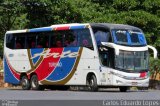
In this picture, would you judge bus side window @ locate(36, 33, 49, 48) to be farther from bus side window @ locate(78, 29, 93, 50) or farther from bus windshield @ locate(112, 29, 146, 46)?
bus windshield @ locate(112, 29, 146, 46)

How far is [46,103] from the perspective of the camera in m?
9.76

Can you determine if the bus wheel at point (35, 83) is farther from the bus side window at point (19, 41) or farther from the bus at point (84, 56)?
the bus side window at point (19, 41)

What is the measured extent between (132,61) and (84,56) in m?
2.37

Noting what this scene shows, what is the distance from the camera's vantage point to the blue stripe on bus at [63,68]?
29.0m

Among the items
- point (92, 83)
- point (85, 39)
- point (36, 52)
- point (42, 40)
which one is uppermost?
point (85, 39)

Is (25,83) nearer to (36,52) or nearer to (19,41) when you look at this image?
(36,52)

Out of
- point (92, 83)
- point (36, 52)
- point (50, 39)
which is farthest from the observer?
point (36, 52)

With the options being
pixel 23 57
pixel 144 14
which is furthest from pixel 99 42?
pixel 144 14

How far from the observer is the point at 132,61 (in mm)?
27734

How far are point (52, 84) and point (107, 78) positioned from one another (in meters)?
4.17

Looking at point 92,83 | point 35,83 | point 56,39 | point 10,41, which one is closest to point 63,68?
point 56,39

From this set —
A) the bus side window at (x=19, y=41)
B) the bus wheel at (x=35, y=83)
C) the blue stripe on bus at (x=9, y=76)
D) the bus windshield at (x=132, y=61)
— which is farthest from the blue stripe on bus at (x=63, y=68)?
the blue stripe on bus at (x=9, y=76)

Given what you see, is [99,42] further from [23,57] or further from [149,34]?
[149,34]

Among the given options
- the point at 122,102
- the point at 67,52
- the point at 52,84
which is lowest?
the point at 52,84
